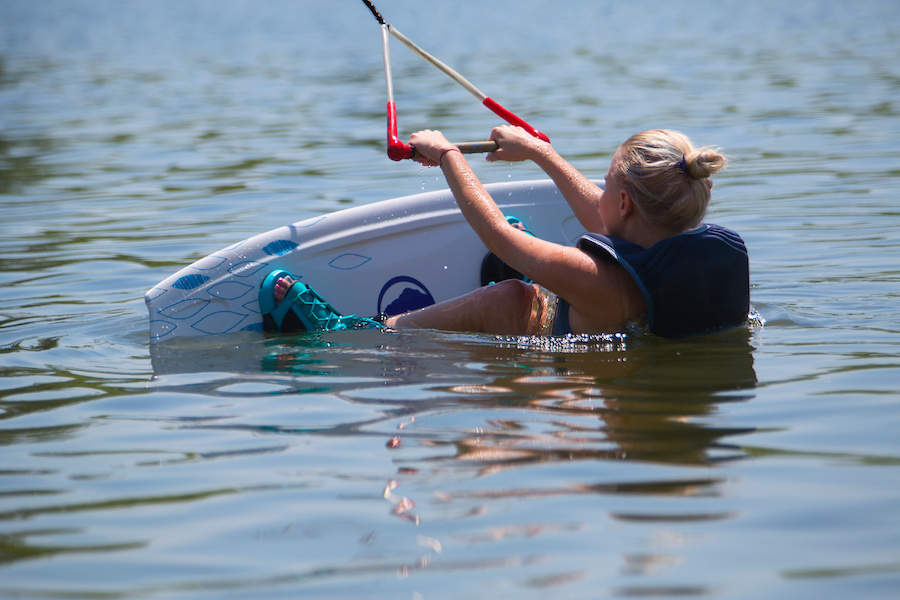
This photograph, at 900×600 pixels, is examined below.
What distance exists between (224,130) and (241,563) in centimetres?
991

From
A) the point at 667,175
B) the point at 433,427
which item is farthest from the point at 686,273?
the point at 433,427

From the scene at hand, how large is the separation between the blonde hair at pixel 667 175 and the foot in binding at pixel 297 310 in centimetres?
151

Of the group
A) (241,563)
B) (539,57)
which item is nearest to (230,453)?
(241,563)

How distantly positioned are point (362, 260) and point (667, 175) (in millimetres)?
1845

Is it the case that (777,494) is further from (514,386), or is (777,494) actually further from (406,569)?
(514,386)

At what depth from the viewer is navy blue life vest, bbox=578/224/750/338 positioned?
12.0 feet

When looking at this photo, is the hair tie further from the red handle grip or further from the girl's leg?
the red handle grip

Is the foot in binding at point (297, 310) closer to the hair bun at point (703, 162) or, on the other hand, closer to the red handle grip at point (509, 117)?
the red handle grip at point (509, 117)

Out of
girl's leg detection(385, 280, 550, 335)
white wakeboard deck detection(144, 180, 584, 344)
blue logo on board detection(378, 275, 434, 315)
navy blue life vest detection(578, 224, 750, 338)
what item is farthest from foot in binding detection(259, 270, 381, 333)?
navy blue life vest detection(578, 224, 750, 338)

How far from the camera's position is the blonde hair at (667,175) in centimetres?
359

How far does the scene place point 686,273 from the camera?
367 centimetres

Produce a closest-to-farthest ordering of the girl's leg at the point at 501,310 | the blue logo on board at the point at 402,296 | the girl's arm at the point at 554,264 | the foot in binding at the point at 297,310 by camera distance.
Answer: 1. the girl's arm at the point at 554,264
2. the girl's leg at the point at 501,310
3. the foot in binding at the point at 297,310
4. the blue logo on board at the point at 402,296

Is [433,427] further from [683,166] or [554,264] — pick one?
[683,166]

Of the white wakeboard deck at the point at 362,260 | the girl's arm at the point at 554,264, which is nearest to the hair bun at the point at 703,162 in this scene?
the girl's arm at the point at 554,264
